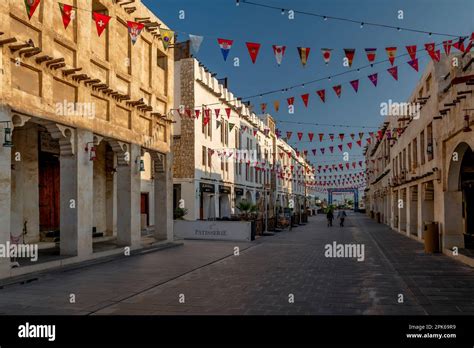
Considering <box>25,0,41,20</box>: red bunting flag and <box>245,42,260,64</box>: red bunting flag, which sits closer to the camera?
<box>25,0,41,20</box>: red bunting flag

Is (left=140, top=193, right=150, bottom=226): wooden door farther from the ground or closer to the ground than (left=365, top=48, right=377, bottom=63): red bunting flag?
closer to the ground

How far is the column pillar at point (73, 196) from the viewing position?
42.0 feet

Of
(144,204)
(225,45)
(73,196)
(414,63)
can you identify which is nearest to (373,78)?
(414,63)

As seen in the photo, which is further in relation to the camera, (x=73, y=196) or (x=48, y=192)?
(x=48, y=192)

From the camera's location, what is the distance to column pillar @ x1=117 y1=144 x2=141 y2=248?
16.1 m

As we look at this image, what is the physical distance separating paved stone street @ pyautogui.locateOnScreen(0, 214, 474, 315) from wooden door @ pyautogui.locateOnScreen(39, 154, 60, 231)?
3.86 m

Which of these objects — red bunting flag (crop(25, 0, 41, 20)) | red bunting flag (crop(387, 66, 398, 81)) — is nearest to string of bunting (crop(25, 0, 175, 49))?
red bunting flag (crop(25, 0, 41, 20))

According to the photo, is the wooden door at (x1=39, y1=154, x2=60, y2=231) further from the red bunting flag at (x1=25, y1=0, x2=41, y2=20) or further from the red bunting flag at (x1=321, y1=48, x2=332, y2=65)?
the red bunting flag at (x1=321, y1=48, x2=332, y2=65)

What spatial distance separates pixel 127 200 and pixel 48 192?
3.05m

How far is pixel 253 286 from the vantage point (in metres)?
10.1

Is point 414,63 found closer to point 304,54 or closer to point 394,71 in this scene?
point 394,71

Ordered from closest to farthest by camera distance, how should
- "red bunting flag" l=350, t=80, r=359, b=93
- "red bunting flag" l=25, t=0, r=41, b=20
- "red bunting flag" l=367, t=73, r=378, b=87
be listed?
"red bunting flag" l=25, t=0, r=41, b=20, "red bunting flag" l=367, t=73, r=378, b=87, "red bunting flag" l=350, t=80, r=359, b=93

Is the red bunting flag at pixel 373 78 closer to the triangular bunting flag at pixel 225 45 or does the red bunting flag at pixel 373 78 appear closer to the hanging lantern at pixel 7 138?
the triangular bunting flag at pixel 225 45

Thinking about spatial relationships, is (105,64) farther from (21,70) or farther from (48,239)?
(48,239)
